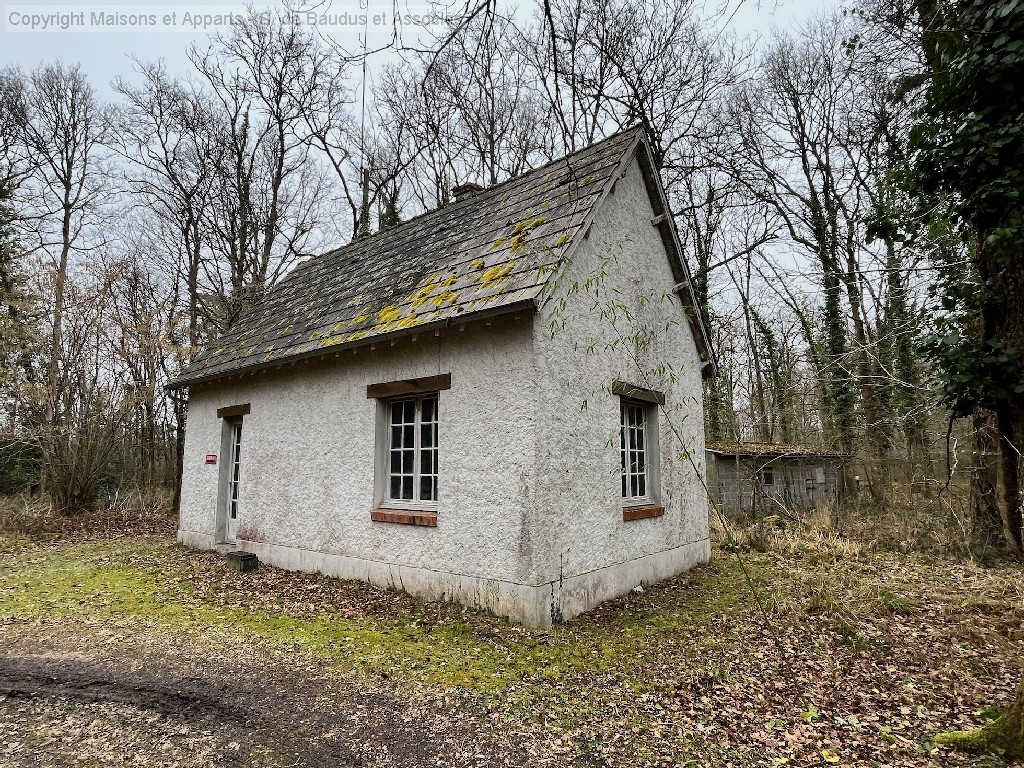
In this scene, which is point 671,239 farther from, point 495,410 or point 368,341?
point 368,341

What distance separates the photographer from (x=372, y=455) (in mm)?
7844

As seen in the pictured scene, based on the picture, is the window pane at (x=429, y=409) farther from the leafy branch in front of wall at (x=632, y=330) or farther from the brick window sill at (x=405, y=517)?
the leafy branch in front of wall at (x=632, y=330)

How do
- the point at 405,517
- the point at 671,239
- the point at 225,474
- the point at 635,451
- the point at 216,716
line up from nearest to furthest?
the point at 216,716
the point at 405,517
the point at 635,451
the point at 671,239
the point at 225,474

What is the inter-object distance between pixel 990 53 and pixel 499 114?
47.8ft

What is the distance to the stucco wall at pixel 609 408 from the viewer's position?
6453 mm

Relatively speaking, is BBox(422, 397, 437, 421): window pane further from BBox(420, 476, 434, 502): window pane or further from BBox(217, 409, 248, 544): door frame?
BBox(217, 409, 248, 544): door frame

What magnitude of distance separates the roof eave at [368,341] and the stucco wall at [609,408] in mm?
425

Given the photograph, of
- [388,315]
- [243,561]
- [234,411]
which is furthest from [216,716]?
[234,411]

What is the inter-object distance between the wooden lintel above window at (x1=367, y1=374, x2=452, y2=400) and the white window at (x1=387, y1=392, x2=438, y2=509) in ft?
0.66

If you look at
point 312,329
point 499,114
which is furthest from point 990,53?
point 499,114

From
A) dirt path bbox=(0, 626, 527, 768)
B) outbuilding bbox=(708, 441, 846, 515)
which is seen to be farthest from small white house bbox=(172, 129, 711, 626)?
outbuilding bbox=(708, 441, 846, 515)

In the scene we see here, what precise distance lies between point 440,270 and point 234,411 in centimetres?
542

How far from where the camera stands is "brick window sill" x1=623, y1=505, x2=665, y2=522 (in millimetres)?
7742

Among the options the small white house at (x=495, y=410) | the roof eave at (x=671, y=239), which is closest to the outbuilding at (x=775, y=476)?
the roof eave at (x=671, y=239)
